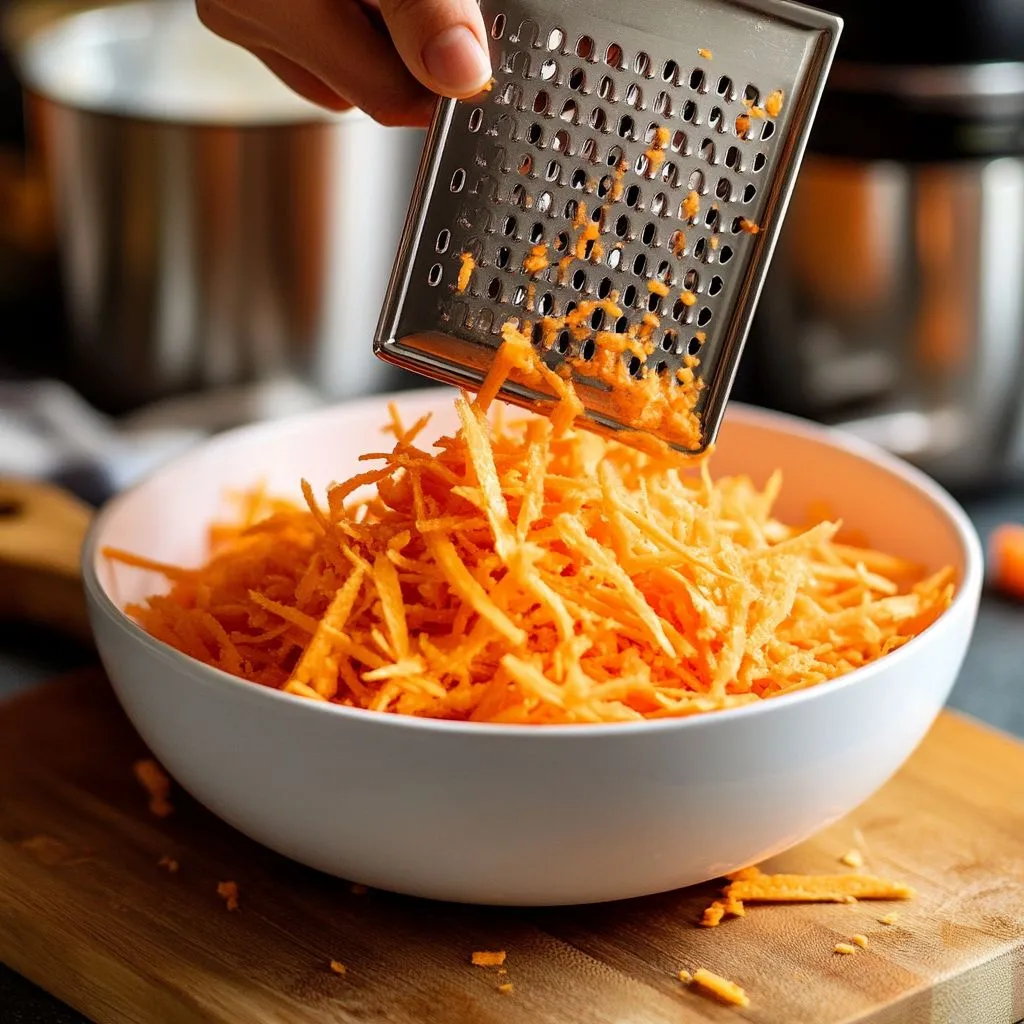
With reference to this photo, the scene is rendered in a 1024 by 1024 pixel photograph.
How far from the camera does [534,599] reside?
1315 millimetres

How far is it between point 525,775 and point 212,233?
59.3 inches

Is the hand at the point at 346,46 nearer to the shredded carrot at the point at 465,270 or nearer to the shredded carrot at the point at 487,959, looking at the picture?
the shredded carrot at the point at 465,270

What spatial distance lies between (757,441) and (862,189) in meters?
0.62

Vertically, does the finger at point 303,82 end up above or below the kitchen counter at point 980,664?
above

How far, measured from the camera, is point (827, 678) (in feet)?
4.50

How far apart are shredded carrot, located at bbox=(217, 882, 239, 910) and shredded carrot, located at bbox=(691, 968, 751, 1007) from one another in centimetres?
42

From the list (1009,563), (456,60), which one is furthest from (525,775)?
(1009,563)

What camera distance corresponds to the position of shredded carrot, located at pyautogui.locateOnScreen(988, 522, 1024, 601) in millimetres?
2193

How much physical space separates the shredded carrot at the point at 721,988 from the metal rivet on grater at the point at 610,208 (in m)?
0.48

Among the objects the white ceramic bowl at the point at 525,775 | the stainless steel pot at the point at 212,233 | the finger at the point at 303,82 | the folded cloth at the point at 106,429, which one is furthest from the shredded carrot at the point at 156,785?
the stainless steel pot at the point at 212,233

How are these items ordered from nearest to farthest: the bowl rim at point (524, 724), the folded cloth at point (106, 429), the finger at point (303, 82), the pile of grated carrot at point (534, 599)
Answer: the bowl rim at point (524, 724) < the pile of grated carrot at point (534, 599) < the finger at point (303, 82) < the folded cloth at point (106, 429)

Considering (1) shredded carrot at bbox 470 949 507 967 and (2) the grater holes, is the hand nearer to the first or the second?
(2) the grater holes

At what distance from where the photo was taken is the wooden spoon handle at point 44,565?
1.91 metres

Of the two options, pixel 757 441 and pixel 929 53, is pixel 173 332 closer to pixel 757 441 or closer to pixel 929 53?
pixel 757 441
